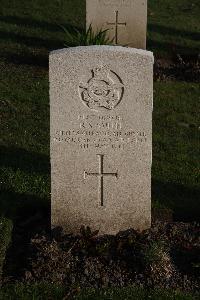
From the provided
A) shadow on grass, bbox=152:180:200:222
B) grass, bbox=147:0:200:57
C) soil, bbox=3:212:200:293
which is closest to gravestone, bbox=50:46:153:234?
soil, bbox=3:212:200:293

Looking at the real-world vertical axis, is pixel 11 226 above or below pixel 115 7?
below

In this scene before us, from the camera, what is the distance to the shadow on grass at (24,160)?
7.03 meters

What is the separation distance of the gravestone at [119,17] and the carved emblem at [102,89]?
559cm

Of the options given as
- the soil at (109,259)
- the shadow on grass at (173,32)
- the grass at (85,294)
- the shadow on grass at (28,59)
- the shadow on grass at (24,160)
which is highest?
the shadow on grass at (173,32)

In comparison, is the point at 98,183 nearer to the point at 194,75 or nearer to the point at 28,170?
the point at 28,170


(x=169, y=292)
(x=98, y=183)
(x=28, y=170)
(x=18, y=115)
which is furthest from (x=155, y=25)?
(x=169, y=292)

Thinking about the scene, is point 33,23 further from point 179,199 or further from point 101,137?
point 101,137

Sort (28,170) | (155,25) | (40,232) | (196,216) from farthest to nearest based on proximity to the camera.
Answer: (155,25) → (28,170) → (196,216) → (40,232)

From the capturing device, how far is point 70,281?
199 inches

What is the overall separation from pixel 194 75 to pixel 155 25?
10.3 ft

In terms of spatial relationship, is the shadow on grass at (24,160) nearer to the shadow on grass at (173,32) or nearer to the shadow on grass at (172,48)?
the shadow on grass at (172,48)

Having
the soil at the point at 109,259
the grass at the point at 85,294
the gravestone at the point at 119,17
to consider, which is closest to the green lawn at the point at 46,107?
the soil at the point at 109,259

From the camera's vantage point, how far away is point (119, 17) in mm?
10773

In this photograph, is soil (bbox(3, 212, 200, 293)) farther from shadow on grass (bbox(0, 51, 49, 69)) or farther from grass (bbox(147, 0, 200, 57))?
grass (bbox(147, 0, 200, 57))
